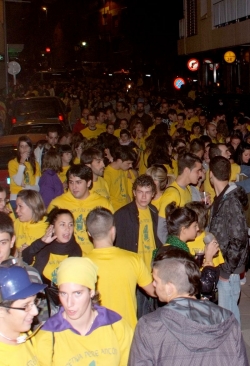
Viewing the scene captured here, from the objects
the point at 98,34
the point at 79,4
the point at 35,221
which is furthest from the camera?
the point at 79,4

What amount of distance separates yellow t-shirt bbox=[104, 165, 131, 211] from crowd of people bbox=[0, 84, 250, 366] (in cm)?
1

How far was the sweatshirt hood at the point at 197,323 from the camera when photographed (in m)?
3.32

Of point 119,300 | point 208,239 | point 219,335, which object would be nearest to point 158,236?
point 208,239

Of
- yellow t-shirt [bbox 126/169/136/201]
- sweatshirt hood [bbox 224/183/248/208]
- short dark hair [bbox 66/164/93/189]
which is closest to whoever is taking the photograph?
sweatshirt hood [bbox 224/183/248/208]

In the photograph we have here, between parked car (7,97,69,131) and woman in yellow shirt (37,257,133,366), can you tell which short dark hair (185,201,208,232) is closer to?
woman in yellow shirt (37,257,133,366)

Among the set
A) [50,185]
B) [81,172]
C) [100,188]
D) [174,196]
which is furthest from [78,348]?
[50,185]

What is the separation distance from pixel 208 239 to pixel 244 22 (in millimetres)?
16915

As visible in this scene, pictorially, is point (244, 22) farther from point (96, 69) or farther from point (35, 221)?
point (96, 69)

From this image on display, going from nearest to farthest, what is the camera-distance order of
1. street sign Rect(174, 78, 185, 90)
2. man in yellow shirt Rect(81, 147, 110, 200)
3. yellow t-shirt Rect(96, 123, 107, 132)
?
man in yellow shirt Rect(81, 147, 110, 200) → yellow t-shirt Rect(96, 123, 107, 132) → street sign Rect(174, 78, 185, 90)

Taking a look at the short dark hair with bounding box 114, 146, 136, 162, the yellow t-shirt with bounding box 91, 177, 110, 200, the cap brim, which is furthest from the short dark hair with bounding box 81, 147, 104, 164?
the cap brim

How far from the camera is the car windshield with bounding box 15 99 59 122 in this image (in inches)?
708

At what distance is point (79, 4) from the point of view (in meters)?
91.5

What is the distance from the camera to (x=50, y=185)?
8.59m

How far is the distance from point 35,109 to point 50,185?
10038mm
